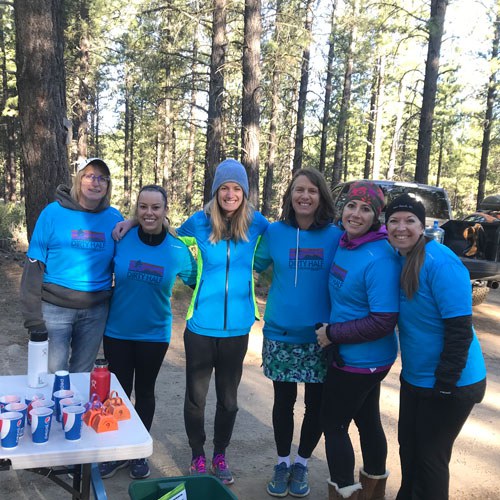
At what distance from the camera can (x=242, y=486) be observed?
325 cm

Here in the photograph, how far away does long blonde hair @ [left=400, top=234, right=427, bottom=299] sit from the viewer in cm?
234

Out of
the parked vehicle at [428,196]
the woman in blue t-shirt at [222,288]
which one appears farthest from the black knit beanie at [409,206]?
the parked vehicle at [428,196]

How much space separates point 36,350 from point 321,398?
1.70m

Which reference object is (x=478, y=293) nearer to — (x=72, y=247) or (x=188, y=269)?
(x=188, y=269)

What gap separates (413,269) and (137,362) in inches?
75.5

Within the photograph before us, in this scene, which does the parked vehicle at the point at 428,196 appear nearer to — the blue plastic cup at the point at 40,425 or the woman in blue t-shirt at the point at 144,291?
the woman in blue t-shirt at the point at 144,291

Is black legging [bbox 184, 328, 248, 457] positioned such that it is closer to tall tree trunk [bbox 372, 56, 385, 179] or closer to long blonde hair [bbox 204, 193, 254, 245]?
long blonde hair [bbox 204, 193, 254, 245]

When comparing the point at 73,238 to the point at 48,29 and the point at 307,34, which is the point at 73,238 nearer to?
the point at 48,29

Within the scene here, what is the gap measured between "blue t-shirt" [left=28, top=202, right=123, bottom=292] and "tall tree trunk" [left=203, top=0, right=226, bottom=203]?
8151mm

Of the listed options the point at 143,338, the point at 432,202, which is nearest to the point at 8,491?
the point at 143,338

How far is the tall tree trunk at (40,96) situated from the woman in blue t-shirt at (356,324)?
4.55 m

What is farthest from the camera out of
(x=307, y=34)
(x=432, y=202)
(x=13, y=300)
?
(x=307, y=34)

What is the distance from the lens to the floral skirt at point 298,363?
296cm

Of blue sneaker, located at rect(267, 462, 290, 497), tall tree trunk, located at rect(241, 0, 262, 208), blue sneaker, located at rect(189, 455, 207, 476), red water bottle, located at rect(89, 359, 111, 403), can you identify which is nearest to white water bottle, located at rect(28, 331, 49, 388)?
red water bottle, located at rect(89, 359, 111, 403)
